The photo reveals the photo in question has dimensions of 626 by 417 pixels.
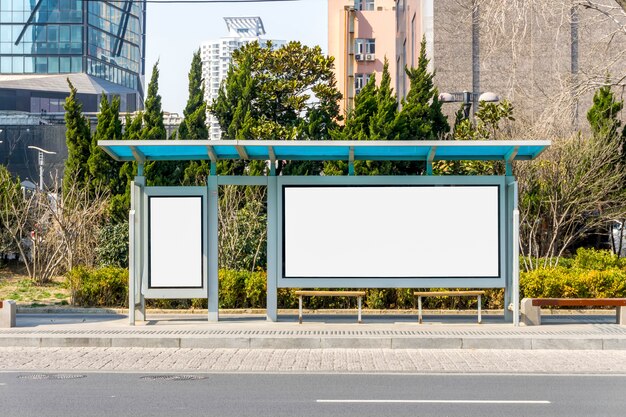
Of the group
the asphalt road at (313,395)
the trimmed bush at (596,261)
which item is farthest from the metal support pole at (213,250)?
the trimmed bush at (596,261)

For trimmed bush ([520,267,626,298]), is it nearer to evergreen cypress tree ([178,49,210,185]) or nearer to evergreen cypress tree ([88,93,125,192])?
evergreen cypress tree ([178,49,210,185])

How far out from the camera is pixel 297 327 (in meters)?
17.6

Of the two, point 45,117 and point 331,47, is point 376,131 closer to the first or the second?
point 45,117

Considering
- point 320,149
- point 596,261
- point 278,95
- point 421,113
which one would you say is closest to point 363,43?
point 278,95

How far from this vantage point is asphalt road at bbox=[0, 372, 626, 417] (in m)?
10.4

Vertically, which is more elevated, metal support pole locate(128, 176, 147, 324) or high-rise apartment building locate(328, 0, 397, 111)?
high-rise apartment building locate(328, 0, 397, 111)

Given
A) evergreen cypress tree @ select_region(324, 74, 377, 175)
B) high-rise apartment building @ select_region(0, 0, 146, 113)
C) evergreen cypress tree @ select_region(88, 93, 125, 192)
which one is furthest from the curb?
high-rise apartment building @ select_region(0, 0, 146, 113)

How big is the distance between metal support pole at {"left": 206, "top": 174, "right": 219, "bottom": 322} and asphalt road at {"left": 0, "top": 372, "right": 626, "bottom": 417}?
5.10 metres

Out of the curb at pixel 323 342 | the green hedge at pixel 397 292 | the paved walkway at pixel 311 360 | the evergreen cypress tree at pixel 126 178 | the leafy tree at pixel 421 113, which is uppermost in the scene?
the leafy tree at pixel 421 113

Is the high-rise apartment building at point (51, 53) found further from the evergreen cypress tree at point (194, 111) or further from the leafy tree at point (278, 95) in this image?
the leafy tree at point (278, 95)

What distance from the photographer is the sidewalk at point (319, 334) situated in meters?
16.1

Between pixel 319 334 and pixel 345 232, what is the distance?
7.99 ft

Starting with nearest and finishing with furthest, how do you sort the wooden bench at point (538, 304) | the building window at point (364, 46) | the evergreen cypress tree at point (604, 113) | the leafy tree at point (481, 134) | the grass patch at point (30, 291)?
the wooden bench at point (538, 304), the grass patch at point (30, 291), the leafy tree at point (481, 134), the evergreen cypress tree at point (604, 113), the building window at point (364, 46)

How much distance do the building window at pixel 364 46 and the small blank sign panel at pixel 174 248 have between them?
68812 millimetres
